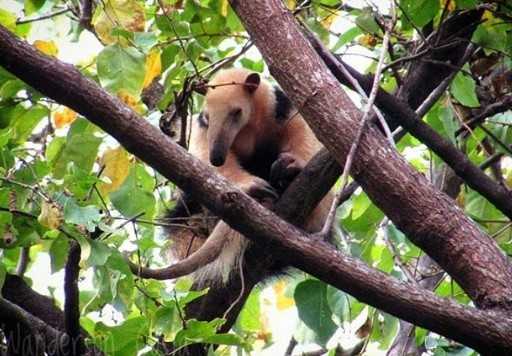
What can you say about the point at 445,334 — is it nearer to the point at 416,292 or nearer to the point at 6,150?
the point at 416,292

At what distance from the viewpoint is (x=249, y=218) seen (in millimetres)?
2777

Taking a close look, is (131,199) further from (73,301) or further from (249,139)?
(249,139)

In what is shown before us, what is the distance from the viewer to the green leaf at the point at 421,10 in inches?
137

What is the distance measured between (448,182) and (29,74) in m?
2.99

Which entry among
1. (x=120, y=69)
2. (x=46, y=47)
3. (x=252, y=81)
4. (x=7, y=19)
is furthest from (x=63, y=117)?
(x=252, y=81)

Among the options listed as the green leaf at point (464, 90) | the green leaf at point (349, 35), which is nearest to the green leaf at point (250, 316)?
the green leaf at point (349, 35)

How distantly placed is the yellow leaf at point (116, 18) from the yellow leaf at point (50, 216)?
2.75 feet

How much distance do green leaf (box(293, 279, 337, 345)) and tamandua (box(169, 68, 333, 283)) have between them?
105 centimetres

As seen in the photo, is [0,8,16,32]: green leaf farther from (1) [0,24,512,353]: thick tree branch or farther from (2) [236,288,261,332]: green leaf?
(2) [236,288,261,332]: green leaf

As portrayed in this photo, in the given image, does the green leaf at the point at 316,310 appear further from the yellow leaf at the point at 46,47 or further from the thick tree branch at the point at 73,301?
the yellow leaf at the point at 46,47

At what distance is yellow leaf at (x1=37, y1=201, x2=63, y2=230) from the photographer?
2.84 metres

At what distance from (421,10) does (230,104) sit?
2.09 m

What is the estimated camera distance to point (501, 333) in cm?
268

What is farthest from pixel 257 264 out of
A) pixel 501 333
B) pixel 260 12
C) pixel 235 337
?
pixel 501 333
